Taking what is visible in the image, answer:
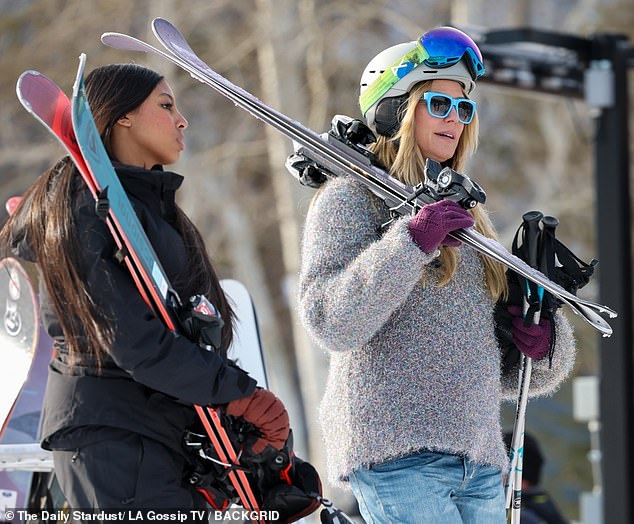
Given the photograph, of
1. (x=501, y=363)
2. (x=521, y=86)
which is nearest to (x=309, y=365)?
(x=521, y=86)

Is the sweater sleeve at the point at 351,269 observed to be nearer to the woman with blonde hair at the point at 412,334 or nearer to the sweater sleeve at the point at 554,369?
the woman with blonde hair at the point at 412,334

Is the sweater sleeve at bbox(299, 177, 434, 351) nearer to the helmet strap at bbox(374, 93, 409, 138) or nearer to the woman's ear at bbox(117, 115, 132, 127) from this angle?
the helmet strap at bbox(374, 93, 409, 138)

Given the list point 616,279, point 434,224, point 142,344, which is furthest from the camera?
point 616,279

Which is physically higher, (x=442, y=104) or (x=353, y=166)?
(x=442, y=104)

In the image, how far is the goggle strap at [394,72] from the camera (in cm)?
284

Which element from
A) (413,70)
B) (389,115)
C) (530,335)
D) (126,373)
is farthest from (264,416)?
(413,70)

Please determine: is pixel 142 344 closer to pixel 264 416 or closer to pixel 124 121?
pixel 264 416

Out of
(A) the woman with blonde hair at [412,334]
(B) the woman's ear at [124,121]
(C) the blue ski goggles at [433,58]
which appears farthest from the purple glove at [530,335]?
(B) the woman's ear at [124,121]

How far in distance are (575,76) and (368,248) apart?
5.05 meters

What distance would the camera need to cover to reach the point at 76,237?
250cm

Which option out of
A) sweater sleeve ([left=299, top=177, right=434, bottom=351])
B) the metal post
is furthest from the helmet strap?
the metal post

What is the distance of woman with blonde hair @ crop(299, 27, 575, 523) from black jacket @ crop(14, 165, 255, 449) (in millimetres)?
271

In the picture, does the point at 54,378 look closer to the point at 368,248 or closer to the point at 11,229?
the point at 11,229

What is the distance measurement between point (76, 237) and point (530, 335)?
3.69 feet
